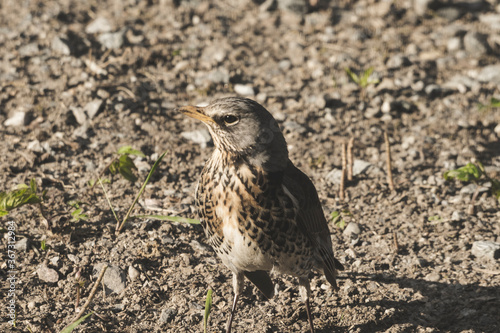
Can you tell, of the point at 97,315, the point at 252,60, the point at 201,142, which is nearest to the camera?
the point at 97,315

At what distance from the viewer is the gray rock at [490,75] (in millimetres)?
8252

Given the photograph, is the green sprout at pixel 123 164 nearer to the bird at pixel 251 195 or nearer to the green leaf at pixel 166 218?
the green leaf at pixel 166 218

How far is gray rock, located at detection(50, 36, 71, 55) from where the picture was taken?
25.7ft

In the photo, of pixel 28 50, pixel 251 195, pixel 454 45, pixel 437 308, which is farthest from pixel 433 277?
pixel 28 50

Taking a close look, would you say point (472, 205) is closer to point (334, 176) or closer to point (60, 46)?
point (334, 176)

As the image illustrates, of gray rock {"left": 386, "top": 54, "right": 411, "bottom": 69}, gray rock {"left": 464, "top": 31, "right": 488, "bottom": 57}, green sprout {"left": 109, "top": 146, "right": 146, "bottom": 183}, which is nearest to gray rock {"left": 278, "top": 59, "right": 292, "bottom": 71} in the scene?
gray rock {"left": 386, "top": 54, "right": 411, "bottom": 69}

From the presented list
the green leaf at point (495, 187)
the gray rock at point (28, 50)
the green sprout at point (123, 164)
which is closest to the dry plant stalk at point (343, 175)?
the green leaf at point (495, 187)

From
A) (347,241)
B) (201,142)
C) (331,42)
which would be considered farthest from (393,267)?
(331,42)

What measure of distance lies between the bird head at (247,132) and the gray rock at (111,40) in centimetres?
417

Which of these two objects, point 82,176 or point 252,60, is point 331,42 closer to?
point 252,60

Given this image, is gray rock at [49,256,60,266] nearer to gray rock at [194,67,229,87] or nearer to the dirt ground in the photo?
the dirt ground

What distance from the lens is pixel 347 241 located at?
19.3 feet

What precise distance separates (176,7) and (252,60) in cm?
167

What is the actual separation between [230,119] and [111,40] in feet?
14.5
